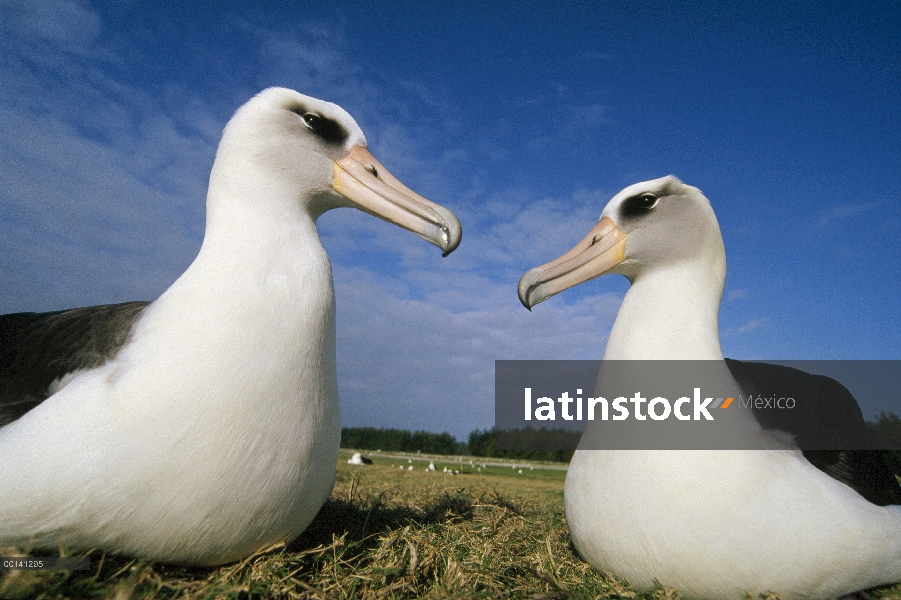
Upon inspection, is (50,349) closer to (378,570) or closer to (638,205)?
(378,570)

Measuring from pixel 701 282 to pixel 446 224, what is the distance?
1730 millimetres

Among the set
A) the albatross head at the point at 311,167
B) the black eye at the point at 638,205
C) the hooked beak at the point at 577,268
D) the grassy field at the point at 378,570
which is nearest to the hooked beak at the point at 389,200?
Result: the albatross head at the point at 311,167

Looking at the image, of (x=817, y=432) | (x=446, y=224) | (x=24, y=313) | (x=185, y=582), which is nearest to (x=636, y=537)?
(x=817, y=432)

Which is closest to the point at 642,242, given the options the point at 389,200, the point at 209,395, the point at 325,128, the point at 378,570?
the point at 389,200

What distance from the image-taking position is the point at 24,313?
352cm

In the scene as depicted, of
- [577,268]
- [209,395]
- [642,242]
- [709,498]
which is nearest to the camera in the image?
[209,395]

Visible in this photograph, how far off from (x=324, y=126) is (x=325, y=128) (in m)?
0.01

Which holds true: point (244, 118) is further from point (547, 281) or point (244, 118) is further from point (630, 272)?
point (630, 272)

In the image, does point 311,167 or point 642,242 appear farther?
point 642,242

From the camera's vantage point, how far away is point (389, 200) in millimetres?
3131

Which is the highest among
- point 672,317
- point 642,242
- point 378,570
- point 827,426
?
point 642,242

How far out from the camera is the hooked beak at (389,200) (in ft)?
9.91

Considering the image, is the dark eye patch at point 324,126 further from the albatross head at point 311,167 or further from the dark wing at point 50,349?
the dark wing at point 50,349

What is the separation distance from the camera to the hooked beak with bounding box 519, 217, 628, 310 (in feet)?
12.0
